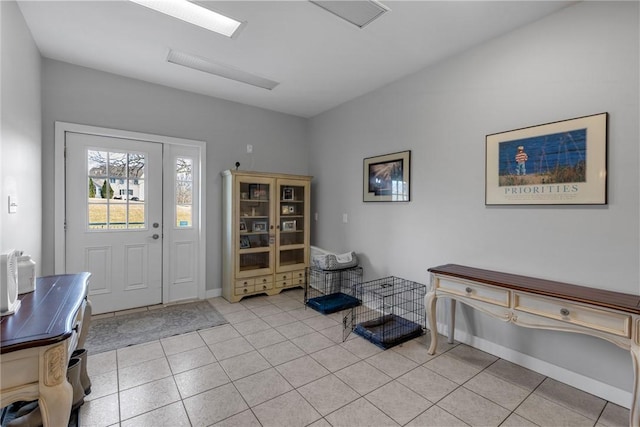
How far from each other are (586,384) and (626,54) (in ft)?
7.37

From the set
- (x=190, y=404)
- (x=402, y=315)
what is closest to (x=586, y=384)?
(x=402, y=315)

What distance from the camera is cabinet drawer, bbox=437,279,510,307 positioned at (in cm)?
212

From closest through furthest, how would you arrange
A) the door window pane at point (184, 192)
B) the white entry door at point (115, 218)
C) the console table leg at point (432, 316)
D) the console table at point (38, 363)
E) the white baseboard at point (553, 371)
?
1. the console table at point (38, 363)
2. the white baseboard at point (553, 371)
3. the console table leg at point (432, 316)
4. the white entry door at point (115, 218)
5. the door window pane at point (184, 192)

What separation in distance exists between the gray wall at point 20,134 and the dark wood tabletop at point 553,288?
3.15m

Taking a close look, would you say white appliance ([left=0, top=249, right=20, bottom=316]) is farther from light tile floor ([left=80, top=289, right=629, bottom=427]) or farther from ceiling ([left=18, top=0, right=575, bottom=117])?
ceiling ([left=18, top=0, right=575, bottom=117])

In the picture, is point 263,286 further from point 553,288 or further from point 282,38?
point 553,288

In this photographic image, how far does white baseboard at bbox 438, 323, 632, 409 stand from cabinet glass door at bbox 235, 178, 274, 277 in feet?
8.44

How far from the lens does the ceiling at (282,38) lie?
2236 millimetres

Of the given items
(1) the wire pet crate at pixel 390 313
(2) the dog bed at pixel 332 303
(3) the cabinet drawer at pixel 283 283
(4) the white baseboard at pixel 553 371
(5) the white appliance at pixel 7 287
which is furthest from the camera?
(3) the cabinet drawer at pixel 283 283

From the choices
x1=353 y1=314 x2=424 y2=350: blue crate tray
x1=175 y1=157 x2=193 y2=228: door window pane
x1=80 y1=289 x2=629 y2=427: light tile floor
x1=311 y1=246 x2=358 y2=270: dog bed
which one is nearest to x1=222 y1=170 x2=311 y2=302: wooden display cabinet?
x1=175 y1=157 x2=193 y2=228: door window pane

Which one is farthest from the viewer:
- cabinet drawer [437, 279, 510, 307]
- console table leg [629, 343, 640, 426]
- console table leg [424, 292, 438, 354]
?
console table leg [424, 292, 438, 354]

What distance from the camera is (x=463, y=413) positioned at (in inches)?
73.0

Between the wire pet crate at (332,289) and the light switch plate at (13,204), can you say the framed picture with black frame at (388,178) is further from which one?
the light switch plate at (13,204)

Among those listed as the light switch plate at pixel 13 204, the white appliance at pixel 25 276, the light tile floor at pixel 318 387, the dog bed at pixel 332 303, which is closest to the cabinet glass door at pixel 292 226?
the dog bed at pixel 332 303
